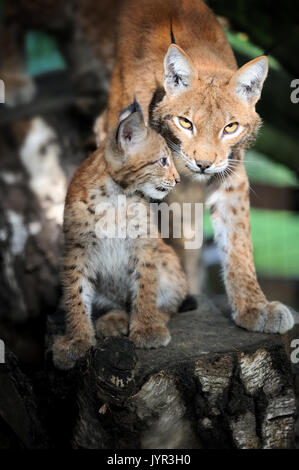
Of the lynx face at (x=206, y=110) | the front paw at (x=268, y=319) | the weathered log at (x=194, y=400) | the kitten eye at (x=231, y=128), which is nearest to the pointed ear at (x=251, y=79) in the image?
the lynx face at (x=206, y=110)

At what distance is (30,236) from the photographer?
4.84 metres

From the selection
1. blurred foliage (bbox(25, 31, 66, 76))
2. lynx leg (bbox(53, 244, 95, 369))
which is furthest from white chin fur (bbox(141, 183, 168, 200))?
blurred foliage (bbox(25, 31, 66, 76))

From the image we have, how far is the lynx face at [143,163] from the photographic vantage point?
110 inches

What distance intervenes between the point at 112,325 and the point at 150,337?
0.30 meters

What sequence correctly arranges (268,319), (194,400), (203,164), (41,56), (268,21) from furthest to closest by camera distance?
1. (41,56)
2. (268,21)
3. (268,319)
4. (203,164)
5. (194,400)

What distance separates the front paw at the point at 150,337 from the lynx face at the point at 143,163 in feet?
1.93

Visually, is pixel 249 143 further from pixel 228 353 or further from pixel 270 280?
pixel 270 280

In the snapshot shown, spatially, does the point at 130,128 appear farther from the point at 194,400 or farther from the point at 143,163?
the point at 194,400

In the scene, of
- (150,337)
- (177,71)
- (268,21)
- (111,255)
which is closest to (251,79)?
(177,71)

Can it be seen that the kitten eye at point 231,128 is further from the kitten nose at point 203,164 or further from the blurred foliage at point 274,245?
the blurred foliage at point 274,245

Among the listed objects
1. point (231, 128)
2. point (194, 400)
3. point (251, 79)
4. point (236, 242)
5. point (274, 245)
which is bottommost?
→ point (274, 245)

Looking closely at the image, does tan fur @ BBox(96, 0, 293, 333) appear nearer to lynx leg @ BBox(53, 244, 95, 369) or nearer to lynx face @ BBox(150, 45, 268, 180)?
lynx face @ BBox(150, 45, 268, 180)

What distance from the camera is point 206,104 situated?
9.46 feet

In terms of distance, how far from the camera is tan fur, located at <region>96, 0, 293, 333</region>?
2869 mm
